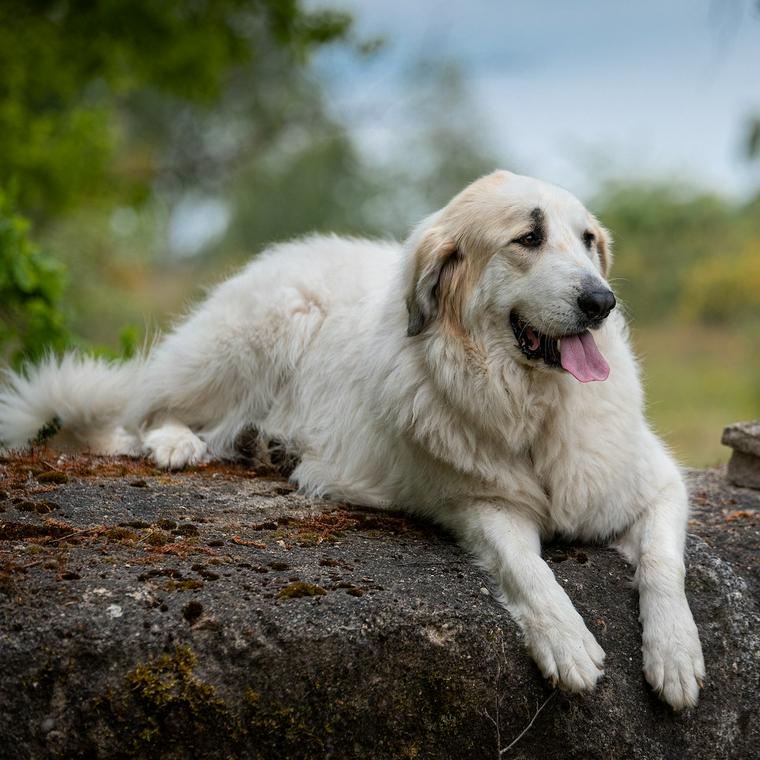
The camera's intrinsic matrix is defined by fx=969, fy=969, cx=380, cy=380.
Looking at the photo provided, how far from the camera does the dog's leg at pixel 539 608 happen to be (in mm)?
2920

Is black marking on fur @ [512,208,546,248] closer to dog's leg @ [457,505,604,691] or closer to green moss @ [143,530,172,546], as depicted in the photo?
dog's leg @ [457,505,604,691]

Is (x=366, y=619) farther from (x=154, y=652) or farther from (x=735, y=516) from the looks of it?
(x=735, y=516)

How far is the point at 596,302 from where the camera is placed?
3.24m

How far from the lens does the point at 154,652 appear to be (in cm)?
262

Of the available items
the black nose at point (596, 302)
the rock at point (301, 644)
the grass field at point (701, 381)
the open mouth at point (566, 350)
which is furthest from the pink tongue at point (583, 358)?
the grass field at point (701, 381)

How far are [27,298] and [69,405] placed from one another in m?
1.56

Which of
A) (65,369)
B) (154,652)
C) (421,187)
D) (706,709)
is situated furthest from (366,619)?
(421,187)

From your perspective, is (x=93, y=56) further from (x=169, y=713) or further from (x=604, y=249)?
(x=169, y=713)

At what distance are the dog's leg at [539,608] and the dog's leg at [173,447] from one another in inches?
63.3

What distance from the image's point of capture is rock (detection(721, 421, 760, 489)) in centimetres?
459

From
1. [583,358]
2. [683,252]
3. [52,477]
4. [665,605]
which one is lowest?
[683,252]

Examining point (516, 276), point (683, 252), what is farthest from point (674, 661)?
point (683, 252)

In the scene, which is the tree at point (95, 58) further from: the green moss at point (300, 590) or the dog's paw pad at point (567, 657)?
the dog's paw pad at point (567, 657)

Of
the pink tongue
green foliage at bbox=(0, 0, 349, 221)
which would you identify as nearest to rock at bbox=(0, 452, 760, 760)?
the pink tongue
